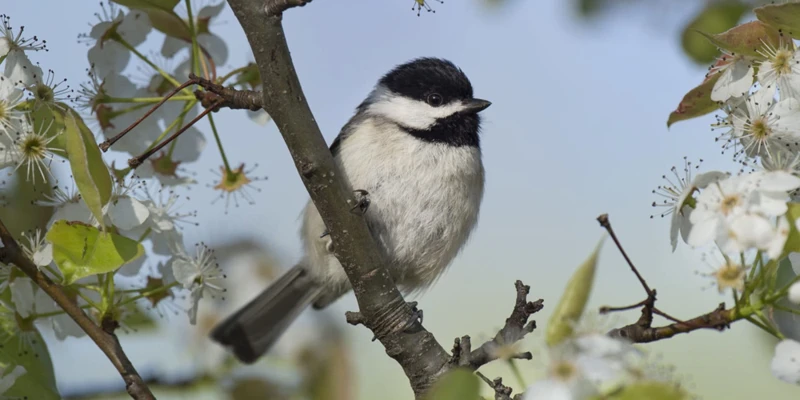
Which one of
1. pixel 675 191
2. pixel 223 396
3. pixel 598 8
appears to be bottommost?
pixel 223 396

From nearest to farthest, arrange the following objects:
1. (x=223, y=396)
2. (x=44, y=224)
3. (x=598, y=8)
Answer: (x=44, y=224)
(x=223, y=396)
(x=598, y=8)

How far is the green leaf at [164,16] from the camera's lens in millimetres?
1786

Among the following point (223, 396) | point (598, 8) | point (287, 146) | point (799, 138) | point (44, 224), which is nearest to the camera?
point (799, 138)

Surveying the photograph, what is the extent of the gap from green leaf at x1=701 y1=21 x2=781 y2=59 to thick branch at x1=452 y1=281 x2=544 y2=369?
615 mm

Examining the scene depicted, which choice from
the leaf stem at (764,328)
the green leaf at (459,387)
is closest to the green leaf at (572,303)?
the leaf stem at (764,328)

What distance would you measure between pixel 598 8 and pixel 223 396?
1628mm

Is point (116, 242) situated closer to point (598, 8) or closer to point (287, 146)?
point (287, 146)

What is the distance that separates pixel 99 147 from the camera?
1504mm

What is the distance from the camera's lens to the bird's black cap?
2.85m

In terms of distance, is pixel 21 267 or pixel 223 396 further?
pixel 223 396

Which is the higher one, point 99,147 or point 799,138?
point 99,147

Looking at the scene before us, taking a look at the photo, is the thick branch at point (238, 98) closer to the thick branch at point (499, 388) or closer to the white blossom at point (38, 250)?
the white blossom at point (38, 250)

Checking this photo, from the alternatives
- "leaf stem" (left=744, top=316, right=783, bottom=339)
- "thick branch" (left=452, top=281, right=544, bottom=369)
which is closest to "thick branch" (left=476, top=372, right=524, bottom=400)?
"thick branch" (left=452, top=281, right=544, bottom=369)

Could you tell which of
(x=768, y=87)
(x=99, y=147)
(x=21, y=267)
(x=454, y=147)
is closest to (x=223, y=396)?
(x=21, y=267)
